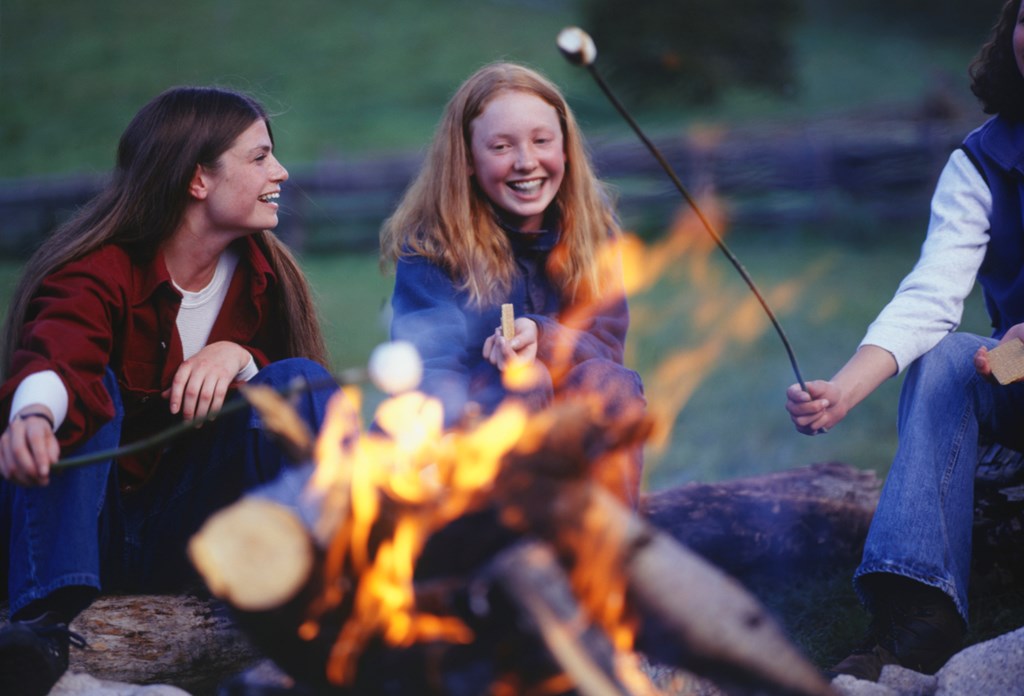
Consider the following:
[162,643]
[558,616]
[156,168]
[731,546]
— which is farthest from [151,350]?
[731,546]

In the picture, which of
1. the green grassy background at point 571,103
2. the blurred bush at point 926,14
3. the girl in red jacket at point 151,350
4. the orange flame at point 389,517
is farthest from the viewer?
the blurred bush at point 926,14

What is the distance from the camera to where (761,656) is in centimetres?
171

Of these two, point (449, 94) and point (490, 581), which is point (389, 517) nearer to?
point (490, 581)

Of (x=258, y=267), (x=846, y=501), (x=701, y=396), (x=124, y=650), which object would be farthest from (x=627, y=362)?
(x=124, y=650)

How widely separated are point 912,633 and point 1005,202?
4.07 feet

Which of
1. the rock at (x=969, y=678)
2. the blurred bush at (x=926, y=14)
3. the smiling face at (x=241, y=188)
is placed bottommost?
the rock at (x=969, y=678)

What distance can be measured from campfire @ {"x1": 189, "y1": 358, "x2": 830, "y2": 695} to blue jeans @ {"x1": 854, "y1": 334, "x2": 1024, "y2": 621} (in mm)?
885

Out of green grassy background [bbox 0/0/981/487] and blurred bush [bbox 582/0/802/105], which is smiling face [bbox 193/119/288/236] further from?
blurred bush [bbox 582/0/802/105]

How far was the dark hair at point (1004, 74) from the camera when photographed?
9.46 feet

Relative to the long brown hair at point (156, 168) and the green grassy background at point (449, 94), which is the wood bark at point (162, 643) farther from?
the green grassy background at point (449, 94)

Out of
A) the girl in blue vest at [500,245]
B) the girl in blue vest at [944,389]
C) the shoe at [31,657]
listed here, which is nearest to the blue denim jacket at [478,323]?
the girl in blue vest at [500,245]

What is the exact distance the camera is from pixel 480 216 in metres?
3.17

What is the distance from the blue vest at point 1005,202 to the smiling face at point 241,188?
6.57ft

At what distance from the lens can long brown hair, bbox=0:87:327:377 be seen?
2650mm
